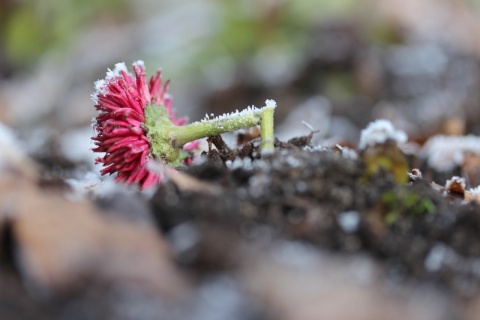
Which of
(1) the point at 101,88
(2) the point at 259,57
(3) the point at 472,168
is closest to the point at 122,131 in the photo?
(1) the point at 101,88

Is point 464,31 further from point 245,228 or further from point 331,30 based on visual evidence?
point 245,228

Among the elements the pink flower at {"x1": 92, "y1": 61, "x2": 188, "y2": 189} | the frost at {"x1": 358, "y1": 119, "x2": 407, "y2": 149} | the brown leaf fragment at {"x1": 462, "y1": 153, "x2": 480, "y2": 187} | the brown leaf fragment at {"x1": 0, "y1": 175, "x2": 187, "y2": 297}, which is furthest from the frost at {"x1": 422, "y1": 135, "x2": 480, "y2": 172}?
the brown leaf fragment at {"x1": 0, "y1": 175, "x2": 187, "y2": 297}

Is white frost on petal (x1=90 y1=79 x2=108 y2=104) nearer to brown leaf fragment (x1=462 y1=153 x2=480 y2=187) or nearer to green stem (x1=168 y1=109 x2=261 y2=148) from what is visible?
green stem (x1=168 y1=109 x2=261 y2=148)

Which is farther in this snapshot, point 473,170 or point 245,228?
point 473,170

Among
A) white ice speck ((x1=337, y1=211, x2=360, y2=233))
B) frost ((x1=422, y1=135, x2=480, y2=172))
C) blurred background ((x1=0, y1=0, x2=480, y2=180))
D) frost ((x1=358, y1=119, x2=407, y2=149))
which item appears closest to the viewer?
white ice speck ((x1=337, y1=211, x2=360, y2=233))

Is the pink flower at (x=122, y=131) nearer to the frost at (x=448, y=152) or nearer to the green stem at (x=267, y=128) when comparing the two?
the green stem at (x=267, y=128)

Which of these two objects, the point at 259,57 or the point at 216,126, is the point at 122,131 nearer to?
the point at 216,126

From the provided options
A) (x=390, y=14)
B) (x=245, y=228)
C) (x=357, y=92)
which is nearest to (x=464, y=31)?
(x=390, y=14)
